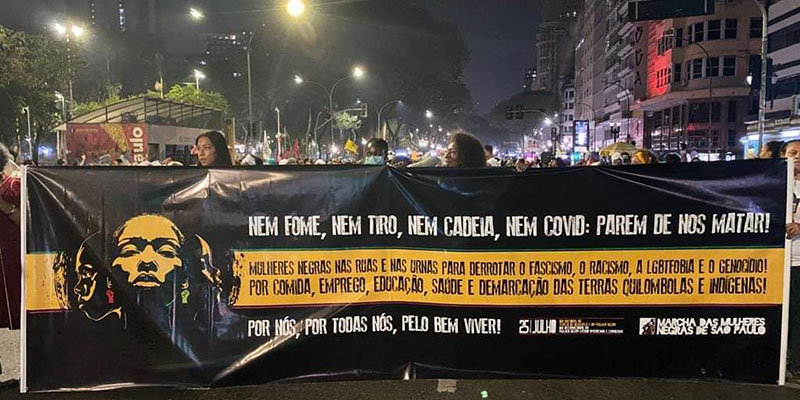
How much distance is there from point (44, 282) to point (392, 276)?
8.05 feet

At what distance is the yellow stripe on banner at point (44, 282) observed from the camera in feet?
14.0

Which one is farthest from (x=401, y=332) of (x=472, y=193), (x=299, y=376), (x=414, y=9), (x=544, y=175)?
(x=414, y=9)

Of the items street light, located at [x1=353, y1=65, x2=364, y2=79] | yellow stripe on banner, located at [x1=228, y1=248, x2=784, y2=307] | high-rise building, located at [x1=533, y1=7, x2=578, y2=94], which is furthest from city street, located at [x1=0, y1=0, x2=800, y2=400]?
high-rise building, located at [x1=533, y1=7, x2=578, y2=94]

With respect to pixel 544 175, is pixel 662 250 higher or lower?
lower

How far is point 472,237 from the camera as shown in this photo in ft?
14.1

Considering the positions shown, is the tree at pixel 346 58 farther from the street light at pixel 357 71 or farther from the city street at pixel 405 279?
the city street at pixel 405 279

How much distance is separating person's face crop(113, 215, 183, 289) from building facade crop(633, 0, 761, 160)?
48.8m

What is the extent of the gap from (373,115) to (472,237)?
60.5 meters

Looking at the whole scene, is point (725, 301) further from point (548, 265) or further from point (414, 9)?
point (414, 9)

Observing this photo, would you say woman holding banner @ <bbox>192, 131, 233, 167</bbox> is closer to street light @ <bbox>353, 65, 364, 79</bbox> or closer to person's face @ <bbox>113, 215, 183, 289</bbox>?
person's face @ <bbox>113, 215, 183, 289</bbox>

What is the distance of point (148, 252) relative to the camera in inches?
170

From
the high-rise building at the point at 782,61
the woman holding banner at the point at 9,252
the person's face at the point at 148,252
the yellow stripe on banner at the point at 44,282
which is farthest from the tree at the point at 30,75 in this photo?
the high-rise building at the point at 782,61

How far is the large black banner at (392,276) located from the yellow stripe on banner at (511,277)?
0.03ft

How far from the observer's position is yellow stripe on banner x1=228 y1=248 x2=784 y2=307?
4.23 metres
